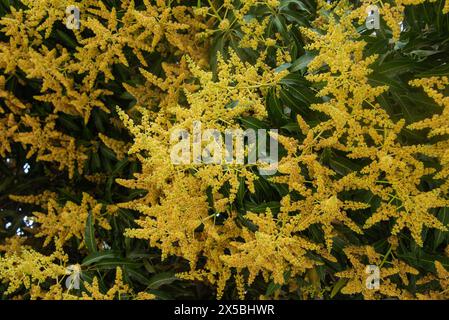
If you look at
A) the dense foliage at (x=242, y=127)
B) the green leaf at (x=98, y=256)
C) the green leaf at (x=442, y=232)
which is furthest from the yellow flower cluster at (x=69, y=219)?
the green leaf at (x=442, y=232)

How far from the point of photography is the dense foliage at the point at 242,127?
2885 mm

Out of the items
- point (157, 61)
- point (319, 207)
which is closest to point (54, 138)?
point (157, 61)

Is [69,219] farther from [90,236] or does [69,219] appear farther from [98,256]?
[98,256]

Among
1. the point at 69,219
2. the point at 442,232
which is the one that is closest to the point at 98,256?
the point at 69,219

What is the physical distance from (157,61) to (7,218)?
199 centimetres

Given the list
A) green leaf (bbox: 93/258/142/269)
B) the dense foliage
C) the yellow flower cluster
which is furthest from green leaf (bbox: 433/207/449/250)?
the yellow flower cluster

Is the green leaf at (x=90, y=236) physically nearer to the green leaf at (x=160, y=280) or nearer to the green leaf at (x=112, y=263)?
the green leaf at (x=112, y=263)

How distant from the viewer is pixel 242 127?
10.6 feet

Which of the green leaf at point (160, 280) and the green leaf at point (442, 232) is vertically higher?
the green leaf at point (442, 232)

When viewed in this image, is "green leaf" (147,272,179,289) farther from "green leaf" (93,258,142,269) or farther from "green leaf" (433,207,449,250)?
"green leaf" (433,207,449,250)

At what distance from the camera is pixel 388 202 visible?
3.00 metres

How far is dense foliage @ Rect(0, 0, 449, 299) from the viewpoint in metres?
2.88

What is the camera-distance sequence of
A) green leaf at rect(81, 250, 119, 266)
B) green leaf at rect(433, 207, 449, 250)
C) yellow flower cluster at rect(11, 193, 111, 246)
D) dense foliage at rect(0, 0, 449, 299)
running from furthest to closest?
yellow flower cluster at rect(11, 193, 111, 246) → green leaf at rect(81, 250, 119, 266) → green leaf at rect(433, 207, 449, 250) → dense foliage at rect(0, 0, 449, 299)

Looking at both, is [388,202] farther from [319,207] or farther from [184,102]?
[184,102]
